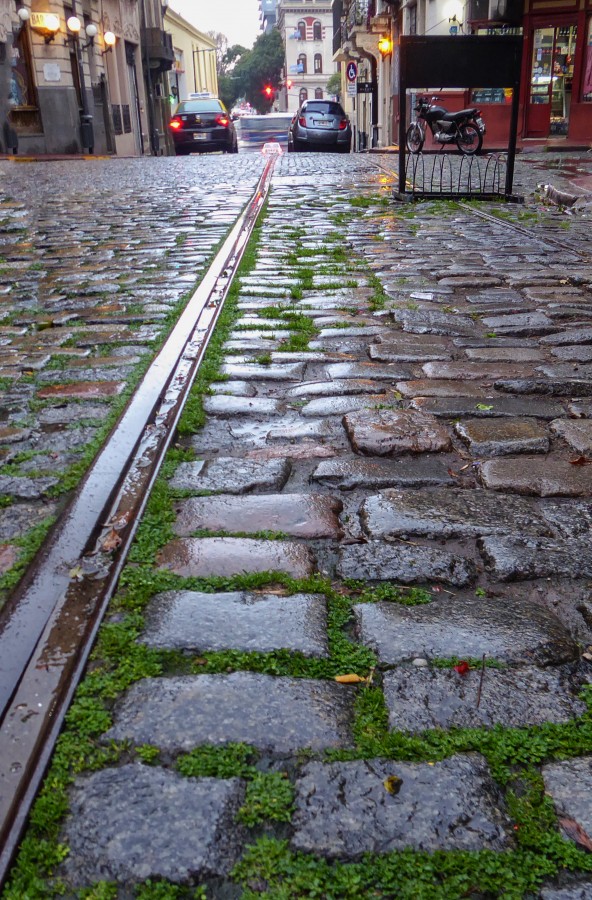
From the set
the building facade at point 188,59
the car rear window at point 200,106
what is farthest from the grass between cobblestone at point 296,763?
the building facade at point 188,59

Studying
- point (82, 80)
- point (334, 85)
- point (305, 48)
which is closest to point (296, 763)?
point (82, 80)

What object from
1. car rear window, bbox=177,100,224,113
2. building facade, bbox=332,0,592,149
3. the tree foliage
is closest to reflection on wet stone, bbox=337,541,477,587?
building facade, bbox=332,0,592,149

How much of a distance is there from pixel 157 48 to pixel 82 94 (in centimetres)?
1247

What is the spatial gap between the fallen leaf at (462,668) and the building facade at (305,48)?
91871mm

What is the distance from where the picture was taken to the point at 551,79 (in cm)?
2216

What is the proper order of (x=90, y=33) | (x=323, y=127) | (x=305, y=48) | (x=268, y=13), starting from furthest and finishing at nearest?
(x=268, y=13), (x=305, y=48), (x=90, y=33), (x=323, y=127)

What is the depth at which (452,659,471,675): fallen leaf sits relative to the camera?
1817 mm

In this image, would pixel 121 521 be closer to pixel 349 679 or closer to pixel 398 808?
pixel 349 679

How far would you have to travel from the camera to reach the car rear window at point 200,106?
26391 millimetres

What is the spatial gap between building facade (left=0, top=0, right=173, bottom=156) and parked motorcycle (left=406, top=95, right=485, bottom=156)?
12.2 metres

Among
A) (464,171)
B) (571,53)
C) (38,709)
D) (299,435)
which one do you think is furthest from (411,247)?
(571,53)

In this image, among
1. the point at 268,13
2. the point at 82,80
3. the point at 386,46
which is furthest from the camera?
the point at 268,13

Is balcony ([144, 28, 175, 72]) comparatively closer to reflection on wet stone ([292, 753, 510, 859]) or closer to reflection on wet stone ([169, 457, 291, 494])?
reflection on wet stone ([169, 457, 291, 494])

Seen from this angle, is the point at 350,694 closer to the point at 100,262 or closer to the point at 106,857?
the point at 106,857
